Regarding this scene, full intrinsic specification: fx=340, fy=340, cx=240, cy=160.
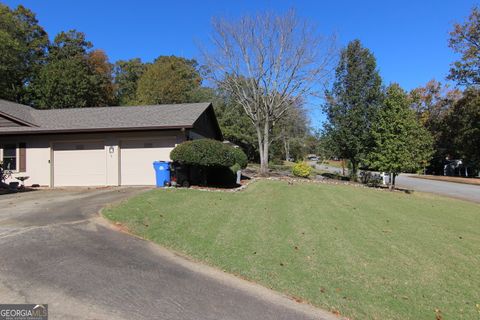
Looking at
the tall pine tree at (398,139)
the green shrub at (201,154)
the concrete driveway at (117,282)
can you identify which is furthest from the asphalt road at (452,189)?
the concrete driveway at (117,282)

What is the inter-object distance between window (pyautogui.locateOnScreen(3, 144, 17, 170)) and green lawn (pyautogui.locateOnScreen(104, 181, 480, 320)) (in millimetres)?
9336

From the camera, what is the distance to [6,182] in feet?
51.4

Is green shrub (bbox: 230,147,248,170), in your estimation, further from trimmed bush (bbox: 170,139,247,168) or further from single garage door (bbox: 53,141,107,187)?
single garage door (bbox: 53,141,107,187)

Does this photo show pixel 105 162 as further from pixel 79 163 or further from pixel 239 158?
pixel 239 158

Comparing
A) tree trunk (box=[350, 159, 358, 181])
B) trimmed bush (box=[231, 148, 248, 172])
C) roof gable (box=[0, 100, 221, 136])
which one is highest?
roof gable (box=[0, 100, 221, 136])

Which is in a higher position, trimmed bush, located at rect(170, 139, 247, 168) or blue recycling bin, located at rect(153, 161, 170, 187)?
trimmed bush, located at rect(170, 139, 247, 168)

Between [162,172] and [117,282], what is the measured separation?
9.00 meters

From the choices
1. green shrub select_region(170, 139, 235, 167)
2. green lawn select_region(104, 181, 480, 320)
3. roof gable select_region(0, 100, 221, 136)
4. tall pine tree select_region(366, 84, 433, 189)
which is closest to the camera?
green lawn select_region(104, 181, 480, 320)

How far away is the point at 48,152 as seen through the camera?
1584 centimetres

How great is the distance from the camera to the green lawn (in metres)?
4.68

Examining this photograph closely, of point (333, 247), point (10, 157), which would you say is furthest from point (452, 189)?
point (10, 157)

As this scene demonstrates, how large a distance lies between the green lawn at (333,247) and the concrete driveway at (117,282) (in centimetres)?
49

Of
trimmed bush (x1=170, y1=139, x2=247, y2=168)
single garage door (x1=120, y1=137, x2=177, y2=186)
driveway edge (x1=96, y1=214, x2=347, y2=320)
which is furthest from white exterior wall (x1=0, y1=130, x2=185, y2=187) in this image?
driveway edge (x1=96, y1=214, x2=347, y2=320)

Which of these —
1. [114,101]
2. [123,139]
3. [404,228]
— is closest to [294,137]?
[114,101]
